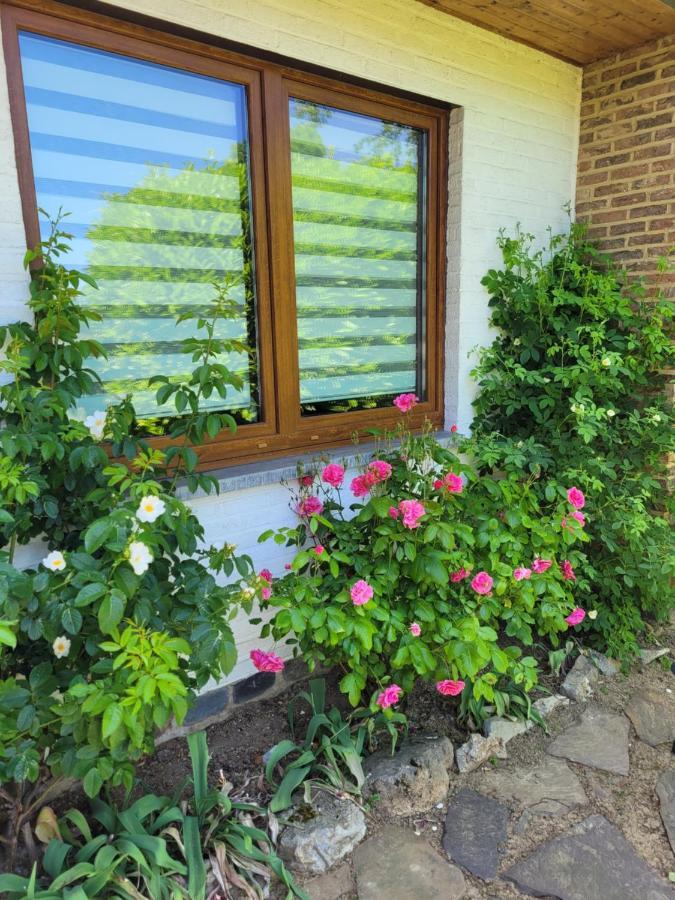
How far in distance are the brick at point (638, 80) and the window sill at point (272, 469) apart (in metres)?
2.28

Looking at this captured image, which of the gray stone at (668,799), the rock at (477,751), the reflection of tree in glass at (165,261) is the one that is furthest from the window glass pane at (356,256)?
the gray stone at (668,799)

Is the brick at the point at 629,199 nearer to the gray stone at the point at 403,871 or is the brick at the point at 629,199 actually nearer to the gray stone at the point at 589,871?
the gray stone at the point at 589,871

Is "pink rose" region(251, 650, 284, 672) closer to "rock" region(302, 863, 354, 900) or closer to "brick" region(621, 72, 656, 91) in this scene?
"rock" region(302, 863, 354, 900)

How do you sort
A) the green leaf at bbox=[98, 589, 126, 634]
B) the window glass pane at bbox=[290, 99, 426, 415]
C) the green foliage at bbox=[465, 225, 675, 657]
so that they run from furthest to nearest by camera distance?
the green foliage at bbox=[465, 225, 675, 657]
the window glass pane at bbox=[290, 99, 426, 415]
the green leaf at bbox=[98, 589, 126, 634]

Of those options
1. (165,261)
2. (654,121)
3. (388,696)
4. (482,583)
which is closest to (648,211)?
(654,121)

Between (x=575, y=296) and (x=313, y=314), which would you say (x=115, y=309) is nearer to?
(x=313, y=314)

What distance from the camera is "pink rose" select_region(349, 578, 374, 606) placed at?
6.28 feet

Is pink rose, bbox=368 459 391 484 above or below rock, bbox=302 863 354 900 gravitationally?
above


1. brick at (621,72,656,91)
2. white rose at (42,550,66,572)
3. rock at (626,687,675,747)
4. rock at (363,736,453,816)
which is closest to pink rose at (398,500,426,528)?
rock at (363,736,453,816)

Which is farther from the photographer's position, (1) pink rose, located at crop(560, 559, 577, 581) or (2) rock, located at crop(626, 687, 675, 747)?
(1) pink rose, located at crop(560, 559, 577, 581)

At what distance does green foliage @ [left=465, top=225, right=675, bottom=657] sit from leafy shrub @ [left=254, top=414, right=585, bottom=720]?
1.05ft

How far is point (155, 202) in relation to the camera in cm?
209

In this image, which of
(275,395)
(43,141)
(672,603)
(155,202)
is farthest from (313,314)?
(672,603)

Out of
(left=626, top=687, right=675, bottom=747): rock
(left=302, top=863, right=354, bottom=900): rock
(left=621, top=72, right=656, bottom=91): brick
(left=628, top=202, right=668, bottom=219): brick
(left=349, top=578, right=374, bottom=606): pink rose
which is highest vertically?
(left=621, top=72, right=656, bottom=91): brick
